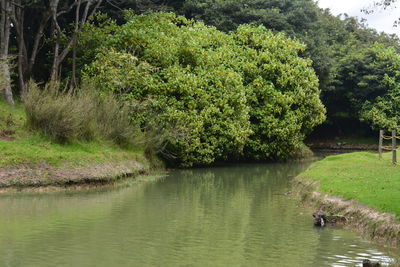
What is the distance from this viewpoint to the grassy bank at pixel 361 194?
13.3 meters

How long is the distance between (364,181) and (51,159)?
10959 mm

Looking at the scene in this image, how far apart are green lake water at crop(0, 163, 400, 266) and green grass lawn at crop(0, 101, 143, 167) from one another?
1.71 m

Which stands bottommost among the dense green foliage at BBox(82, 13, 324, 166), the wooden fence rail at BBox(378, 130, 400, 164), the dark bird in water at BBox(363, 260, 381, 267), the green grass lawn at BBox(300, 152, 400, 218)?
the dark bird in water at BBox(363, 260, 381, 267)

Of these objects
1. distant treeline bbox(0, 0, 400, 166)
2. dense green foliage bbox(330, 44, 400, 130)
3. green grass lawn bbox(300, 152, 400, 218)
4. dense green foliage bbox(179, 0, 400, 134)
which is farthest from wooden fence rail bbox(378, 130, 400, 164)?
dense green foliage bbox(330, 44, 400, 130)

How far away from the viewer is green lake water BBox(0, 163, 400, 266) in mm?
11398

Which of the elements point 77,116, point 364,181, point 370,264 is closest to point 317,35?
point 77,116

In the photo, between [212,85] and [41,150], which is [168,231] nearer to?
[41,150]

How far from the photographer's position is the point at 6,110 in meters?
26.1

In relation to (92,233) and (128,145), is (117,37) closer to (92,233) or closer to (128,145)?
(128,145)

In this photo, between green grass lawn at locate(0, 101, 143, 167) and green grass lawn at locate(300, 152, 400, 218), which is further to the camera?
green grass lawn at locate(0, 101, 143, 167)

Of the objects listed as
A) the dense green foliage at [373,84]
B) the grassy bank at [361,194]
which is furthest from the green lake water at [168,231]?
the dense green foliage at [373,84]

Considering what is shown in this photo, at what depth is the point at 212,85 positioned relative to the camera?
29.5 metres

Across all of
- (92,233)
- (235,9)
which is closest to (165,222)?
(92,233)

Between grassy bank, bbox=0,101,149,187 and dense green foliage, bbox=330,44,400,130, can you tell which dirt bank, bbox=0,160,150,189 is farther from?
dense green foliage, bbox=330,44,400,130
